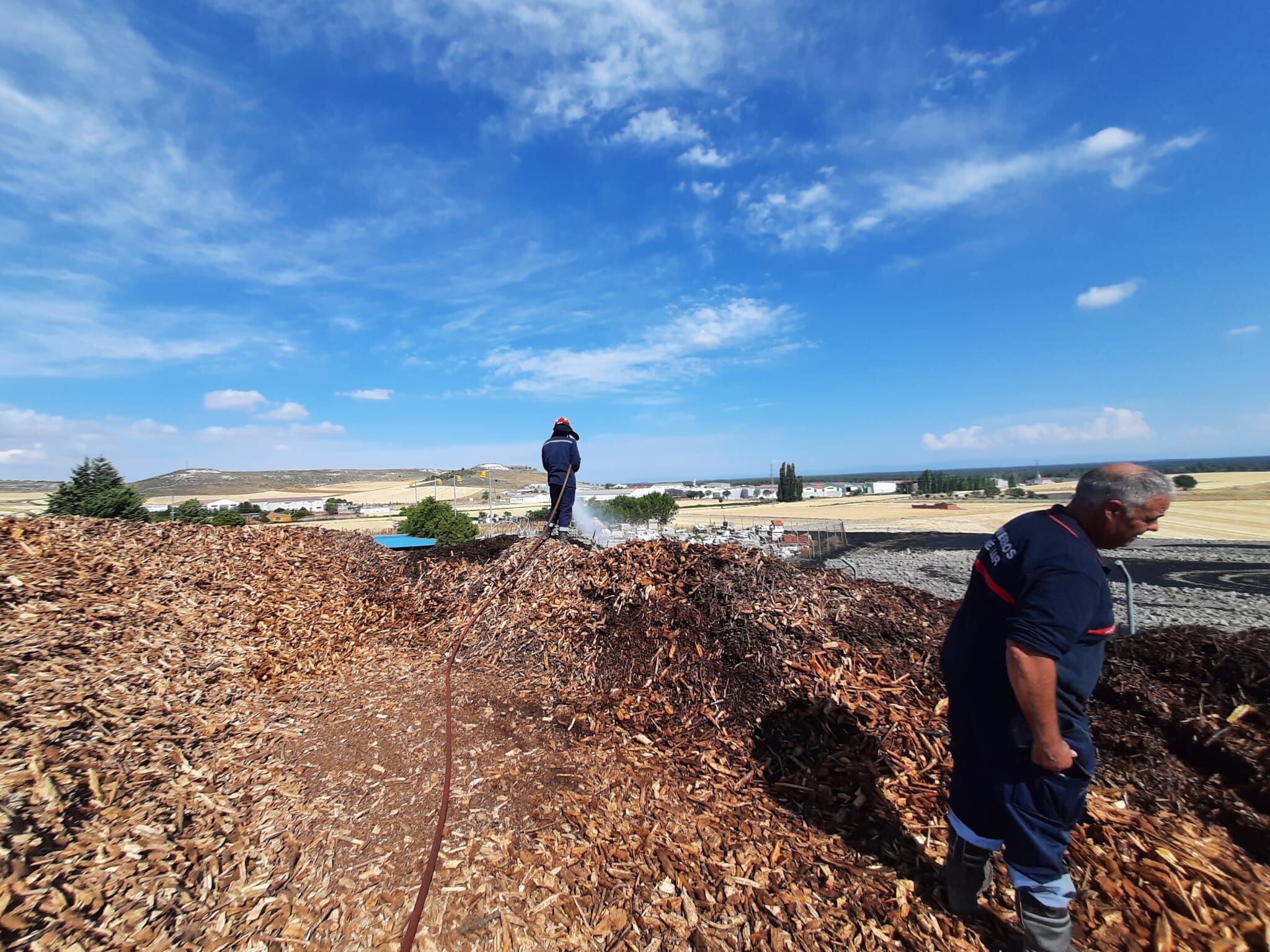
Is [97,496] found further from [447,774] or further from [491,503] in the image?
[447,774]

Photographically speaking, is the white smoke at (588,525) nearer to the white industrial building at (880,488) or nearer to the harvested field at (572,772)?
the harvested field at (572,772)

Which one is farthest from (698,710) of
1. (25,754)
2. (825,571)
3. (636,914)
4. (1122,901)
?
(25,754)

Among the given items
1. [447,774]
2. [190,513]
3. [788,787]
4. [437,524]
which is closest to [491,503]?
[437,524]

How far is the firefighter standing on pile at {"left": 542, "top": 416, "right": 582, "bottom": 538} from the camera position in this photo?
8047 millimetres

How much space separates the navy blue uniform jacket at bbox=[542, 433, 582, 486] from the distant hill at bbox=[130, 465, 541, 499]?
9837 cm

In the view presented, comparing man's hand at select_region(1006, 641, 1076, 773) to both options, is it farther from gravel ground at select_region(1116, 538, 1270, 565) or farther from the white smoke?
gravel ground at select_region(1116, 538, 1270, 565)

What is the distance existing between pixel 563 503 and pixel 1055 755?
6.69 m

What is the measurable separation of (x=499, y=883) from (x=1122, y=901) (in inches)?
108

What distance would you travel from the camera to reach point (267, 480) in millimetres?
132375

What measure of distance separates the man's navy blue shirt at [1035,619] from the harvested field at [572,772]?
1.00 m

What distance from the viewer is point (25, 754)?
2771 millimetres

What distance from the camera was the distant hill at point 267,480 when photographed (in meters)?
110

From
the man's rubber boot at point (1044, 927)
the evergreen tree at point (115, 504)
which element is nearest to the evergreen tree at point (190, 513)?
the evergreen tree at point (115, 504)

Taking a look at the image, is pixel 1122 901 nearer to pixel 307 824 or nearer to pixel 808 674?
pixel 808 674
